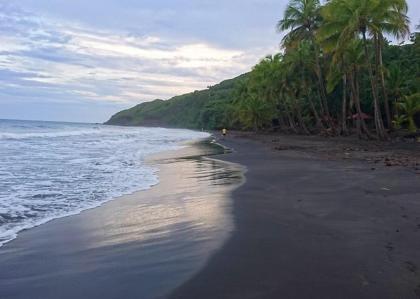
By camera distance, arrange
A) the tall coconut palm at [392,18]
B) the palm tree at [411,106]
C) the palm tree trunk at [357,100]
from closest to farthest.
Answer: the tall coconut palm at [392,18], the palm tree at [411,106], the palm tree trunk at [357,100]

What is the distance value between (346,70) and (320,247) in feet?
91.2

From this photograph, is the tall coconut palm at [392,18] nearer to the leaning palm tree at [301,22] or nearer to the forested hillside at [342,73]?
the forested hillside at [342,73]

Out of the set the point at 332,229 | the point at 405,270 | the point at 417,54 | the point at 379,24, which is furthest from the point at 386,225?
the point at 417,54

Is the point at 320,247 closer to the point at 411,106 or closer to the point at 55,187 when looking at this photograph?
the point at 55,187

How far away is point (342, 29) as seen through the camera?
27.3 m

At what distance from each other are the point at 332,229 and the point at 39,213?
4.59 meters

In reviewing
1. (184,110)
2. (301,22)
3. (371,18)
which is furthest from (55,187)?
(184,110)

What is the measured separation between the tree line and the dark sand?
18.9 meters

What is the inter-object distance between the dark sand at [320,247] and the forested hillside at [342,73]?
1896 cm

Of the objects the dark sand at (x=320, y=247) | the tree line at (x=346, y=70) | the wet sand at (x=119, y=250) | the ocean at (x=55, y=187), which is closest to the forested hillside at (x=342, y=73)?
the tree line at (x=346, y=70)

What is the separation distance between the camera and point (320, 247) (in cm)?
490

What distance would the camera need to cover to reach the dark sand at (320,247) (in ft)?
12.2

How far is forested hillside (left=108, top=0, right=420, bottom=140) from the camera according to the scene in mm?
25906

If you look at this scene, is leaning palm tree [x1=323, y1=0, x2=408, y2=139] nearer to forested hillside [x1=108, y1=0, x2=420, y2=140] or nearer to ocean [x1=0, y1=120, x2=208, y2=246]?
forested hillside [x1=108, y1=0, x2=420, y2=140]
